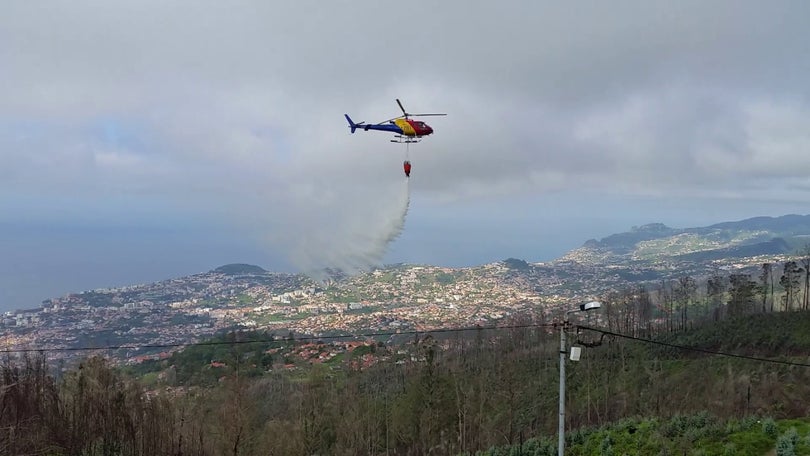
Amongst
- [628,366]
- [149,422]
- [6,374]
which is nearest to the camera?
[6,374]

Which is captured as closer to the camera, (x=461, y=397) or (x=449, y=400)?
(x=449, y=400)

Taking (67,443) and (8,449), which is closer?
(8,449)

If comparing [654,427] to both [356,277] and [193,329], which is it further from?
[356,277]

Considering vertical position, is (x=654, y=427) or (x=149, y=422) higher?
(x=654, y=427)

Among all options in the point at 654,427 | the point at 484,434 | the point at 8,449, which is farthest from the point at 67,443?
the point at 654,427

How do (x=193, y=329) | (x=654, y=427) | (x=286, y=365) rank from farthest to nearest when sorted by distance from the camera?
(x=193, y=329) → (x=286, y=365) → (x=654, y=427)

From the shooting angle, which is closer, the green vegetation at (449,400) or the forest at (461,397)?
the green vegetation at (449,400)

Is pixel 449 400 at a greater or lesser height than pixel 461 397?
greater

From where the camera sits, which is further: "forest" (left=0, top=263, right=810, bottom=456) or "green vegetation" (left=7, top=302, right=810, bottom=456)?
"forest" (left=0, top=263, right=810, bottom=456)
